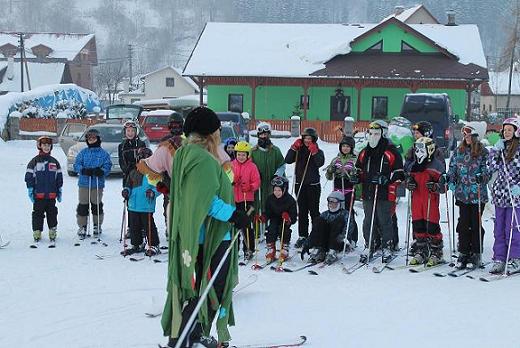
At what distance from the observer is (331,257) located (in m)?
8.48

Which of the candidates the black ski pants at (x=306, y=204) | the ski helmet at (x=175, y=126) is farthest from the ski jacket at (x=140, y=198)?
the black ski pants at (x=306, y=204)

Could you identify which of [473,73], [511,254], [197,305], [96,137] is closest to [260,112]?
[473,73]

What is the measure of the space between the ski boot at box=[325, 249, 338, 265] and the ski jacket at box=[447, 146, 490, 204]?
1.62 metres

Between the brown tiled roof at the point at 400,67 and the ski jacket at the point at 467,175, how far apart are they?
24.4 metres

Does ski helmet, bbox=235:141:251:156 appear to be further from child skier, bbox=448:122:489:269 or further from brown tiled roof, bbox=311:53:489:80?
brown tiled roof, bbox=311:53:489:80

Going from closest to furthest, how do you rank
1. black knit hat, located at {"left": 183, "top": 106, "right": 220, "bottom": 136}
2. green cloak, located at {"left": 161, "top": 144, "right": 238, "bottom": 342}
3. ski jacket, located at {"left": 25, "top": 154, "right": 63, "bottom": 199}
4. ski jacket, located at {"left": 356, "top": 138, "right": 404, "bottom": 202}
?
green cloak, located at {"left": 161, "top": 144, "right": 238, "bottom": 342} < black knit hat, located at {"left": 183, "top": 106, "right": 220, "bottom": 136} < ski jacket, located at {"left": 356, "top": 138, "right": 404, "bottom": 202} < ski jacket, located at {"left": 25, "top": 154, "right": 63, "bottom": 199}

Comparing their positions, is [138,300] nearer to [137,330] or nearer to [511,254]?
[137,330]

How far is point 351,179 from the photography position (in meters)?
8.41

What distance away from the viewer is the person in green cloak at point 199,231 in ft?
15.4

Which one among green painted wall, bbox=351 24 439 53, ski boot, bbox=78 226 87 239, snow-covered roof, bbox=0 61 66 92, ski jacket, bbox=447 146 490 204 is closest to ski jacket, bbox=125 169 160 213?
ski boot, bbox=78 226 87 239

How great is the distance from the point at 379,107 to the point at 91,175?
25967mm

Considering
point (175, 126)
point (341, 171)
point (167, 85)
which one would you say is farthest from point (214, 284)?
point (167, 85)

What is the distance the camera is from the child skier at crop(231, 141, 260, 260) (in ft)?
28.6

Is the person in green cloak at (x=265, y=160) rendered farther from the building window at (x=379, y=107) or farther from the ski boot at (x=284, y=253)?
the building window at (x=379, y=107)
